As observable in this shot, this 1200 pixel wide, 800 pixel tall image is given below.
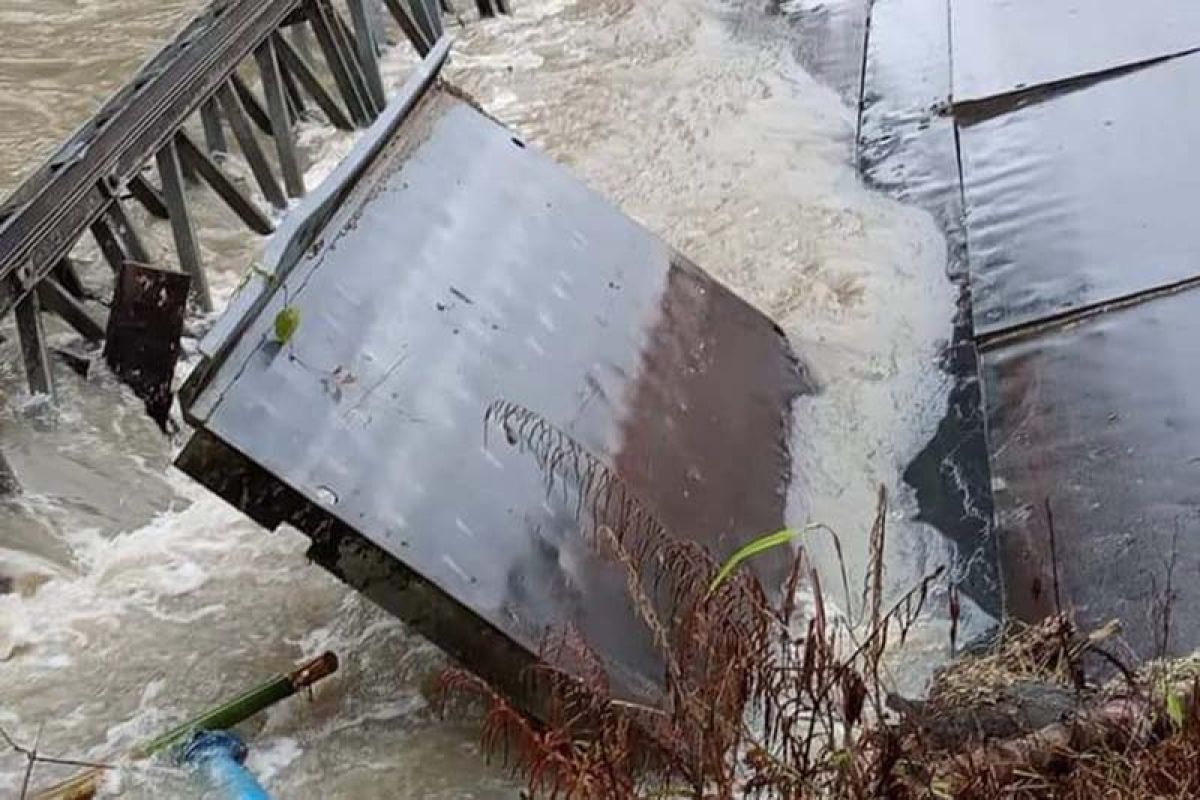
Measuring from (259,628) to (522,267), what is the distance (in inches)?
63.8

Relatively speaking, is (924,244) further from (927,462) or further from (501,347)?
(501,347)

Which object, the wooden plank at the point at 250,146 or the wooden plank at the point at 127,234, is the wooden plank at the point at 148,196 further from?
the wooden plank at the point at 250,146

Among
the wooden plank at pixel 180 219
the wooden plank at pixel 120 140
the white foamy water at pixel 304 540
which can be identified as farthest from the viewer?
the wooden plank at pixel 180 219

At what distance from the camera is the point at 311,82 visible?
32.3ft

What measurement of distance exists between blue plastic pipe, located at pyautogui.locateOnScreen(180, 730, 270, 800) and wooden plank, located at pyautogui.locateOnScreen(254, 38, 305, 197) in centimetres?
517

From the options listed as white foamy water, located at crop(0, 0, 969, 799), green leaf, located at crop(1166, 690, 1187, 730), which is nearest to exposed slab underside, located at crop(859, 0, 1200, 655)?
white foamy water, located at crop(0, 0, 969, 799)

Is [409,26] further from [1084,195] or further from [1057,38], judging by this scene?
[1084,195]

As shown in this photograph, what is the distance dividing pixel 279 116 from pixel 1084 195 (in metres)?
4.70

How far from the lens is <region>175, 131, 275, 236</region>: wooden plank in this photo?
7980 mm

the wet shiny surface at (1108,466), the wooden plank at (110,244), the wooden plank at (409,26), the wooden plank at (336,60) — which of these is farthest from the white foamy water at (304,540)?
the wooden plank at (409,26)

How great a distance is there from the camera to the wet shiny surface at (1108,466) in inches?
181

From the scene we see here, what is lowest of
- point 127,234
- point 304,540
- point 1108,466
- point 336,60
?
point 1108,466

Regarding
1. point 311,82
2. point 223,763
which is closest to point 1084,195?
point 223,763

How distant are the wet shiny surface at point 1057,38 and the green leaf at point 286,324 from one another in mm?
5172
